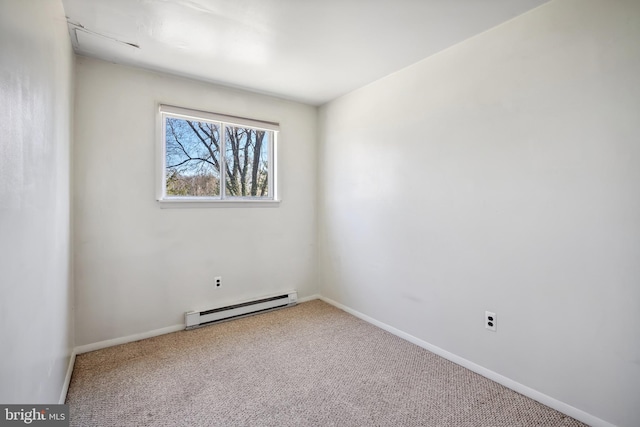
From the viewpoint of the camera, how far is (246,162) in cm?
337

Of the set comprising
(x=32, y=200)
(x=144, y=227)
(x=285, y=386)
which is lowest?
(x=285, y=386)

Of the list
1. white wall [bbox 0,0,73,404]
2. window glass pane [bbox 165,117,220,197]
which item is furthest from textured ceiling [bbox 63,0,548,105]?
window glass pane [bbox 165,117,220,197]

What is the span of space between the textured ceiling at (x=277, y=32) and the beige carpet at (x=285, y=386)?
2429 mm

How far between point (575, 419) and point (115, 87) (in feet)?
13.1

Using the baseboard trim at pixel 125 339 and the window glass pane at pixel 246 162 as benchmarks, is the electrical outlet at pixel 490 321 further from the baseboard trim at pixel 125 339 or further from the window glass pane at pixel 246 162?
the baseboard trim at pixel 125 339

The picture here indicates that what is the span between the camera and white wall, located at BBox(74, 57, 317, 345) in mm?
2457

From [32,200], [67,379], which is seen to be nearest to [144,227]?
[67,379]

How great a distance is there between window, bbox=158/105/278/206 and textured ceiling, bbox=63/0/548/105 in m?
0.47

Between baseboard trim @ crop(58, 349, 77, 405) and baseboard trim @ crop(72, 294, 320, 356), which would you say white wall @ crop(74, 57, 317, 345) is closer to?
baseboard trim @ crop(72, 294, 320, 356)

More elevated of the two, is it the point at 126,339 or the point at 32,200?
the point at 32,200

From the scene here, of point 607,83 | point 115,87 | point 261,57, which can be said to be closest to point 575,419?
point 607,83

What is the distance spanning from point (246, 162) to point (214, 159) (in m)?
0.36

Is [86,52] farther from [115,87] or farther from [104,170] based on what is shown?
[104,170]

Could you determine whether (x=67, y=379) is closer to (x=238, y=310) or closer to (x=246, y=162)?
(x=238, y=310)
